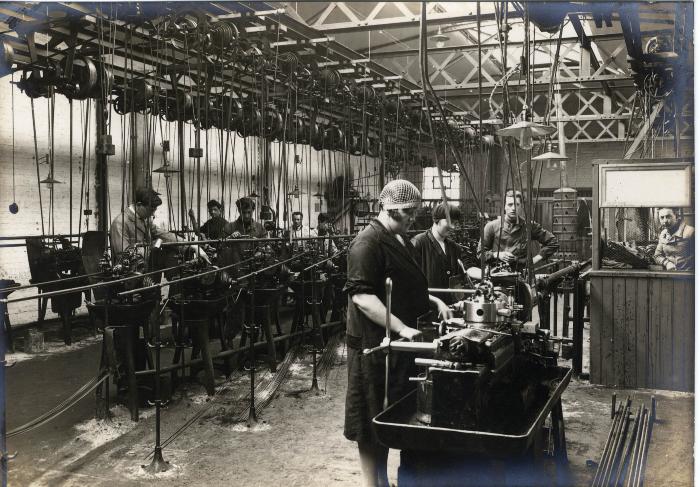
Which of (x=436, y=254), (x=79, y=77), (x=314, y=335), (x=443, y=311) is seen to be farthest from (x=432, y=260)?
(x=79, y=77)

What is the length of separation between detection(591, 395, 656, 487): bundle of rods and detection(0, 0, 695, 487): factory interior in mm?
19

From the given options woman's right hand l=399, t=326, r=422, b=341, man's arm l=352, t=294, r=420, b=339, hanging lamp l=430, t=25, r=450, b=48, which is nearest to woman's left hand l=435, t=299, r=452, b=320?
man's arm l=352, t=294, r=420, b=339

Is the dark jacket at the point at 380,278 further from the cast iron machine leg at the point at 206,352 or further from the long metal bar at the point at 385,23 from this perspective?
the long metal bar at the point at 385,23

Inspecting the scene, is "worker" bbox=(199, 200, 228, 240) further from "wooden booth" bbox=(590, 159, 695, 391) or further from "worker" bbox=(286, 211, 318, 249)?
"wooden booth" bbox=(590, 159, 695, 391)

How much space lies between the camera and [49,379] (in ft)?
17.8

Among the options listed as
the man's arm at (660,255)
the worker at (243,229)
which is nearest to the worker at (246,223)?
the worker at (243,229)

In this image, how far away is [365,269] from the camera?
9.38 ft

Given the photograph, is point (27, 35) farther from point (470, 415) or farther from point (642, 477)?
point (642, 477)

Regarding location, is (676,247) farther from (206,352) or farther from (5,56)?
(5,56)

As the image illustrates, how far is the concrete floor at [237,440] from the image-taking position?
338cm

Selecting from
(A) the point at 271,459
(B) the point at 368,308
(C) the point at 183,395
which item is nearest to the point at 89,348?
(C) the point at 183,395

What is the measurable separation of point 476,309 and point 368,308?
671 mm

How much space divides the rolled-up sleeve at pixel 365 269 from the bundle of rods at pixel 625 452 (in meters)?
1.41

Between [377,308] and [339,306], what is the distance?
4.38 metres
